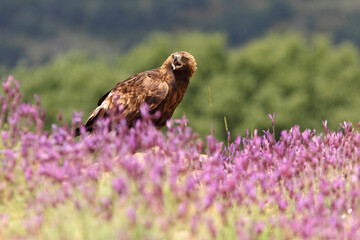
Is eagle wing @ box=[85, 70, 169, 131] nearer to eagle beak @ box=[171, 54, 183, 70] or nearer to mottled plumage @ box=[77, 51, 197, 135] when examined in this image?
mottled plumage @ box=[77, 51, 197, 135]

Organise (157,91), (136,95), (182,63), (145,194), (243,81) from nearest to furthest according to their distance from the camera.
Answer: (145,194)
(157,91)
(182,63)
(136,95)
(243,81)

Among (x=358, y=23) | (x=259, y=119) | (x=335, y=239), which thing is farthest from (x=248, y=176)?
(x=358, y=23)

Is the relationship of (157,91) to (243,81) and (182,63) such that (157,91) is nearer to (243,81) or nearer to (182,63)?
(182,63)

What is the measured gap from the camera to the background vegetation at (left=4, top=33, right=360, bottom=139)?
38.5 m

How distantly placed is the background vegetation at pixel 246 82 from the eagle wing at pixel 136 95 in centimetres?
2832

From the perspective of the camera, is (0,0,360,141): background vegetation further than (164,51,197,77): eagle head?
Yes

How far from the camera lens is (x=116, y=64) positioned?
1874 inches

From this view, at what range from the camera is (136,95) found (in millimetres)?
8117

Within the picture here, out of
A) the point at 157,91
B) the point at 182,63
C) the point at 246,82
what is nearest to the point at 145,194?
the point at 157,91

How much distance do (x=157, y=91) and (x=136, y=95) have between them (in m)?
0.46

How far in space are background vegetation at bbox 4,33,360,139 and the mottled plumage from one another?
28335mm

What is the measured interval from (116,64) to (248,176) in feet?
143

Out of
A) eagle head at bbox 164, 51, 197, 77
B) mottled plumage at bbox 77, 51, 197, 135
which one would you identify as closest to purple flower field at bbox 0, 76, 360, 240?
mottled plumage at bbox 77, 51, 197, 135

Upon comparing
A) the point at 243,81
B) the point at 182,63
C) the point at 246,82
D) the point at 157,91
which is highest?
the point at 243,81
